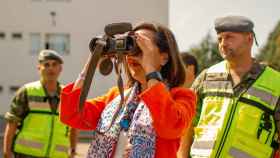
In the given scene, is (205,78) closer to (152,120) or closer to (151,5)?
(152,120)

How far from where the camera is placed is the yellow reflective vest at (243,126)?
4.94 metres

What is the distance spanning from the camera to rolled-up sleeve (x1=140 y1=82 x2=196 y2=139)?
353 cm

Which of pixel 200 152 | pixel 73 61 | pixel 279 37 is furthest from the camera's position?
pixel 279 37

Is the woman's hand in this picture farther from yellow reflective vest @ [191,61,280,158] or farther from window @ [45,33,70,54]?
window @ [45,33,70,54]

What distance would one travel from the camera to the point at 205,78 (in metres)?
5.27

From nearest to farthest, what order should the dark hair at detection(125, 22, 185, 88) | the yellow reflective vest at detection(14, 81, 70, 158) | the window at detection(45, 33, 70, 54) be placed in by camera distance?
the dark hair at detection(125, 22, 185, 88)
the yellow reflective vest at detection(14, 81, 70, 158)
the window at detection(45, 33, 70, 54)

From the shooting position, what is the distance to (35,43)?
39.4 meters

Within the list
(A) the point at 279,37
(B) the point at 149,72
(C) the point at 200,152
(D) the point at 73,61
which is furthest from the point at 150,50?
(A) the point at 279,37

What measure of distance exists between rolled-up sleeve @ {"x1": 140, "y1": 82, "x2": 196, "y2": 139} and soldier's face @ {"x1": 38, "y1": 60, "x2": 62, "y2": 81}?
12.0 feet

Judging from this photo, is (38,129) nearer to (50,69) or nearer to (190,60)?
(50,69)

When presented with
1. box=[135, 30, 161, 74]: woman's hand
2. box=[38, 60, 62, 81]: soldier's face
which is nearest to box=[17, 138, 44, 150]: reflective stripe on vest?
box=[38, 60, 62, 81]: soldier's face

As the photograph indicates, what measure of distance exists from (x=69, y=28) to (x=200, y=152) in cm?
3432

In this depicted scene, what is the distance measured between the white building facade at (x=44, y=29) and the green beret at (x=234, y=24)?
33.3m

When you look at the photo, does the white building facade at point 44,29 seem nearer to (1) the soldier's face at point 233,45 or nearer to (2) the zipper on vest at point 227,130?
(1) the soldier's face at point 233,45
